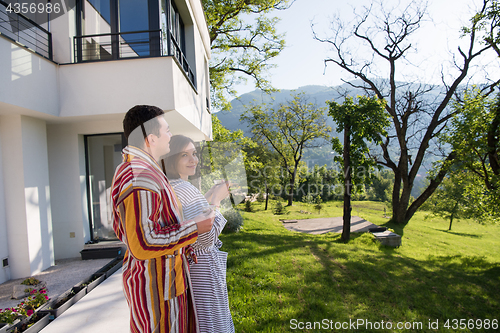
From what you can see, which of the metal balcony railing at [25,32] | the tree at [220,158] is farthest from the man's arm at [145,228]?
the tree at [220,158]

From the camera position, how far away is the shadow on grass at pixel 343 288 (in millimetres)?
4016

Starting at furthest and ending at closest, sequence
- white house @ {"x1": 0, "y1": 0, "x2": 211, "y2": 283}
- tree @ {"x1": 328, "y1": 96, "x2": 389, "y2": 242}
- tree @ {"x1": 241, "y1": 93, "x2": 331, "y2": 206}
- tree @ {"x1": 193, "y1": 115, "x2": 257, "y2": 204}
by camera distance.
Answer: tree @ {"x1": 241, "y1": 93, "x2": 331, "y2": 206} → tree @ {"x1": 193, "y1": 115, "x2": 257, "y2": 204} → tree @ {"x1": 328, "y1": 96, "x2": 389, "y2": 242} → white house @ {"x1": 0, "y1": 0, "x2": 211, "y2": 283}

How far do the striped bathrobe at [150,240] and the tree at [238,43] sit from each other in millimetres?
15465

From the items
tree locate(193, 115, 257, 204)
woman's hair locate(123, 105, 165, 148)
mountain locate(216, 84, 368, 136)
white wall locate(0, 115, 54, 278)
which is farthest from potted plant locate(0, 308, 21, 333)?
mountain locate(216, 84, 368, 136)

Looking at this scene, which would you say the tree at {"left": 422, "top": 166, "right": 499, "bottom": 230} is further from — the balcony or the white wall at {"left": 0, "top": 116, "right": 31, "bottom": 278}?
the white wall at {"left": 0, "top": 116, "right": 31, "bottom": 278}

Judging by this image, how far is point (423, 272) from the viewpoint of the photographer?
25.2ft

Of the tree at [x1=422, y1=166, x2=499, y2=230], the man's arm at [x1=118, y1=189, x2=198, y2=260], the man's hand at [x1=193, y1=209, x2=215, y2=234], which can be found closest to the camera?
the man's arm at [x1=118, y1=189, x2=198, y2=260]

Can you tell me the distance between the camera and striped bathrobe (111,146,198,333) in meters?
1.17

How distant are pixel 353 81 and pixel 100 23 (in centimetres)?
1568

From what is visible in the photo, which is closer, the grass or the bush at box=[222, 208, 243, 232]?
the grass

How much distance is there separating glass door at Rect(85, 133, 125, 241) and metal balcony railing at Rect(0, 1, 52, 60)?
1977mm

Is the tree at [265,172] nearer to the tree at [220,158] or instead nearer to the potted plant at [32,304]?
the tree at [220,158]

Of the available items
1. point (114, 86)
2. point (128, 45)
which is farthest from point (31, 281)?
point (128, 45)

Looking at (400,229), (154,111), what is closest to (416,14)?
(400,229)
